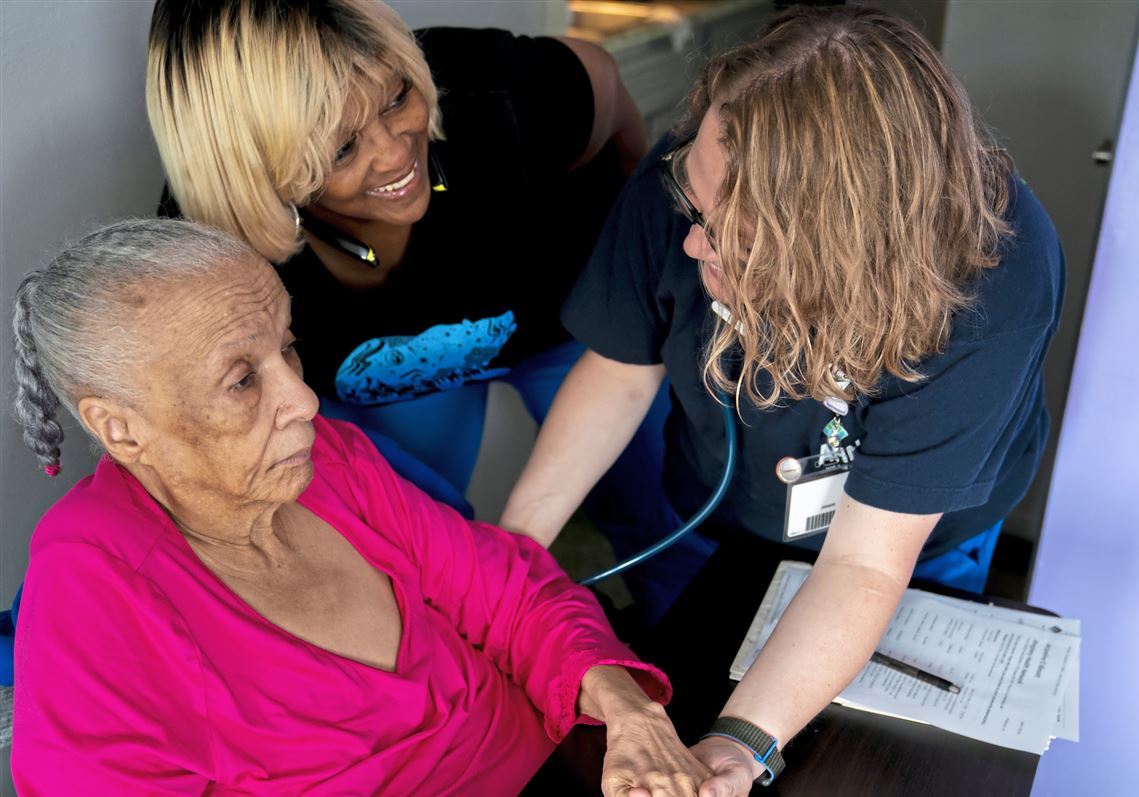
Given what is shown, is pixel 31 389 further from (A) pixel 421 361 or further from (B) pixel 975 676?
(B) pixel 975 676

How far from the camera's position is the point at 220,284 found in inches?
49.9

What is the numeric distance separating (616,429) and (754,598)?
328 mm

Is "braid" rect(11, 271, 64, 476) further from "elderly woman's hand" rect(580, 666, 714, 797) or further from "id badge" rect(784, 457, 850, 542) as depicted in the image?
"id badge" rect(784, 457, 850, 542)

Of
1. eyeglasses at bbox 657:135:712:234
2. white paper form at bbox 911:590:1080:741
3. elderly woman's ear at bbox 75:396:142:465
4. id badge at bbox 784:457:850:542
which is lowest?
white paper form at bbox 911:590:1080:741

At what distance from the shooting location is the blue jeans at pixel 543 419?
84.1 inches

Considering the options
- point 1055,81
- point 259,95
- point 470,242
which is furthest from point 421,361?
point 1055,81

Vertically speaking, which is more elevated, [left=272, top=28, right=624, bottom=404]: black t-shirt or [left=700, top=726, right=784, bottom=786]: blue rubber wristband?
[left=272, top=28, right=624, bottom=404]: black t-shirt

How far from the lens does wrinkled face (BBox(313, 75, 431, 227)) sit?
162 cm

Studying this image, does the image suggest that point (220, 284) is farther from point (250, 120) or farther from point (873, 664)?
point (873, 664)

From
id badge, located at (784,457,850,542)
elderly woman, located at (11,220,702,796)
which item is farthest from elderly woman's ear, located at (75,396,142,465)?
id badge, located at (784,457,850,542)

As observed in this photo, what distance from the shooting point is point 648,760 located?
4.05ft

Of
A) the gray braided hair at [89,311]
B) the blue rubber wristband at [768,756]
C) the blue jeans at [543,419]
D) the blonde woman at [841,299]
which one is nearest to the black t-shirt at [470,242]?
the blue jeans at [543,419]

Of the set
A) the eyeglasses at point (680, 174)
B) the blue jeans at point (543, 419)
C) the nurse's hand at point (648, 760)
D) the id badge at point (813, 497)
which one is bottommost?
the blue jeans at point (543, 419)

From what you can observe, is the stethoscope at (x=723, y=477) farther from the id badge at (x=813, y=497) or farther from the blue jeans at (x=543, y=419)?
the blue jeans at (x=543, y=419)
